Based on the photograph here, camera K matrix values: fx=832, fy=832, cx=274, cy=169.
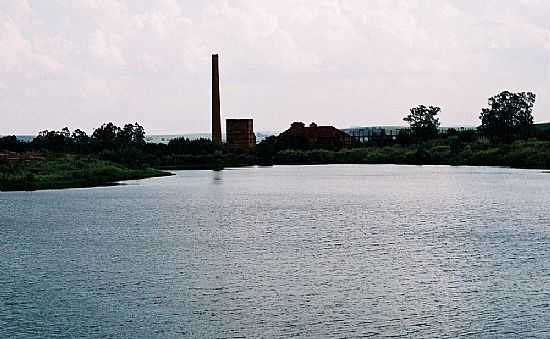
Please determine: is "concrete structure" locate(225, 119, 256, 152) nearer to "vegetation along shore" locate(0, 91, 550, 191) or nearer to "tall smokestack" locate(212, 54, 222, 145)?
"vegetation along shore" locate(0, 91, 550, 191)

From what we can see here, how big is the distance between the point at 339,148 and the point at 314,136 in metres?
9.23

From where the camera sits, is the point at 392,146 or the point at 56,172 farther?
the point at 392,146

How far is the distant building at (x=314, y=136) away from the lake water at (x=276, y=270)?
89253mm

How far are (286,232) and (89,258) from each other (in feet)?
30.8

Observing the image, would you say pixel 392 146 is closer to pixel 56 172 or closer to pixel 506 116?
pixel 506 116

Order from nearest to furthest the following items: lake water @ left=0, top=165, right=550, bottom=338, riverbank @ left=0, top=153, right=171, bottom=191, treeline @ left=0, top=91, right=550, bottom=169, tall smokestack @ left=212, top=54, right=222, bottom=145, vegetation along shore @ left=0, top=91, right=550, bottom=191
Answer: lake water @ left=0, top=165, right=550, bottom=338 → riverbank @ left=0, top=153, right=171, bottom=191 → vegetation along shore @ left=0, top=91, right=550, bottom=191 → treeline @ left=0, top=91, right=550, bottom=169 → tall smokestack @ left=212, top=54, right=222, bottom=145

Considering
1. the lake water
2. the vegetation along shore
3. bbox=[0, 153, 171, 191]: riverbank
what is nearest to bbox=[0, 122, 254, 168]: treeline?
the vegetation along shore

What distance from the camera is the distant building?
136875mm

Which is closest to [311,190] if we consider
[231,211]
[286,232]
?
[231,211]

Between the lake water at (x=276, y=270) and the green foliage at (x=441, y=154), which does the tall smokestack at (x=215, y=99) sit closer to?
the green foliage at (x=441, y=154)

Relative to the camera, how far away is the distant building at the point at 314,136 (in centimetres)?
13688

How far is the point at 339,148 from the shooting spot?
449 feet

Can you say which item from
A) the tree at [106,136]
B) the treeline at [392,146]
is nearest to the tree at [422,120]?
the treeline at [392,146]

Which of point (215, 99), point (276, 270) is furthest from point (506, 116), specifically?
point (276, 270)
